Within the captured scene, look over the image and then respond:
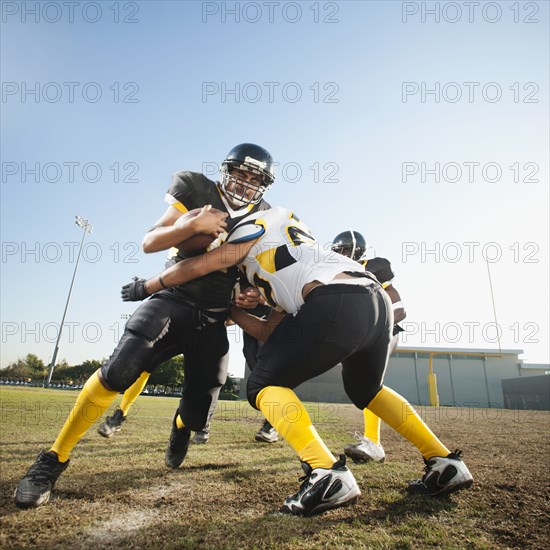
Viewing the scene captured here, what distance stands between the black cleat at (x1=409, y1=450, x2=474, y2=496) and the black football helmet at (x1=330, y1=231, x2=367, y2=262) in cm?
222

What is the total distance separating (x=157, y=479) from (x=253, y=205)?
2.33m

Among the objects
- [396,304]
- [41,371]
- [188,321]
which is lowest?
[41,371]

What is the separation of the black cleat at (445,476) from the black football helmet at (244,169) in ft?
7.96

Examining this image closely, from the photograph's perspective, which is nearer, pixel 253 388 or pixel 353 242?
pixel 253 388

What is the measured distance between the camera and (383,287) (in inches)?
165

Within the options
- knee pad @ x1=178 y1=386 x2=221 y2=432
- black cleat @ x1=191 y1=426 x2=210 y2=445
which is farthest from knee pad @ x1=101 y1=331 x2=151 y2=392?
black cleat @ x1=191 y1=426 x2=210 y2=445

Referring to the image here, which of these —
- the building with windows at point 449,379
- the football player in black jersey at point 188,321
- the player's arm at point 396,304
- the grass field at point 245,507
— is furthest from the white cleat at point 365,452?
the building with windows at point 449,379

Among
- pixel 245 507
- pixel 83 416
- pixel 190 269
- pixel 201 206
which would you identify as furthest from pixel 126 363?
pixel 201 206

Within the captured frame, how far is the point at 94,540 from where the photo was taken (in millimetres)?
1764

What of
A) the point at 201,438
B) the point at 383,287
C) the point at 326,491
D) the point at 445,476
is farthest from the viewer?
the point at 201,438

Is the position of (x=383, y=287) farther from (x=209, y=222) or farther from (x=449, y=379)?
(x=449, y=379)

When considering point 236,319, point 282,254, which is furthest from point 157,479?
point 282,254

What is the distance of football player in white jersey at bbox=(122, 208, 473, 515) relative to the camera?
201 centimetres

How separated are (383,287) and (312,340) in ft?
7.75
